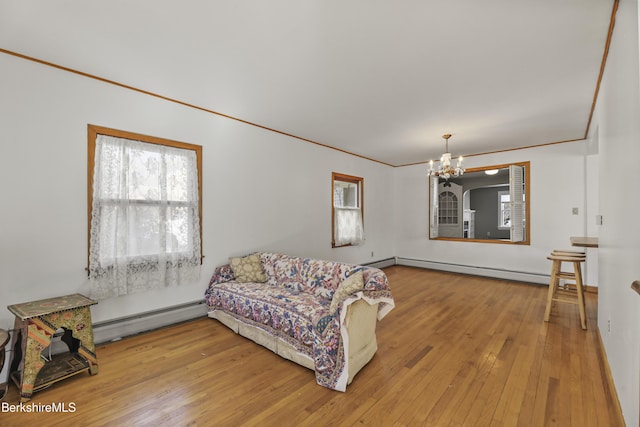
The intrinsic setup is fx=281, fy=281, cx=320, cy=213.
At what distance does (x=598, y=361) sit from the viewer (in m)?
2.43

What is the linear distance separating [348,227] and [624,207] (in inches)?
163

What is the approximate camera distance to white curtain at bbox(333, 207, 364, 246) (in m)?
5.40

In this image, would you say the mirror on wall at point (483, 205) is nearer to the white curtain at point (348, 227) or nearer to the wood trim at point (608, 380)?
the white curtain at point (348, 227)

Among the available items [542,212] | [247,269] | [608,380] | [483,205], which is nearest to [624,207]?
[608,380]

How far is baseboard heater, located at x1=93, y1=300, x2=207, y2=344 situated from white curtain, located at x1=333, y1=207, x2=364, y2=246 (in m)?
2.74

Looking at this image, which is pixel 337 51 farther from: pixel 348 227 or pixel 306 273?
pixel 348 227

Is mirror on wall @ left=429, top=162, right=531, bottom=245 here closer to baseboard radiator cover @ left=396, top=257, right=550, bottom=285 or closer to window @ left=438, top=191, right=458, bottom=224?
window @ left=438, top=191, right=458, bottom=224

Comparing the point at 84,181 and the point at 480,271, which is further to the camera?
the point at 480,271

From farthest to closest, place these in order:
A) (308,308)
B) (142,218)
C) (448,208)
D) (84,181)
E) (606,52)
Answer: (448,208), (142,218), (84,181), (308,308), (606,52)

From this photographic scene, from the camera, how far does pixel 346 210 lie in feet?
18.4

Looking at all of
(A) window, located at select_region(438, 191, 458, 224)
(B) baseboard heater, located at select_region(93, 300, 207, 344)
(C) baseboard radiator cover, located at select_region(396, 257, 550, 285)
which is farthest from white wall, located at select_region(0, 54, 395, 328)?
(A) window, located at select_region(438, 191, 458, 224)

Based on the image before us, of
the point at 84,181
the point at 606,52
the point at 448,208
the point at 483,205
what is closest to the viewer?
the point at 606,52

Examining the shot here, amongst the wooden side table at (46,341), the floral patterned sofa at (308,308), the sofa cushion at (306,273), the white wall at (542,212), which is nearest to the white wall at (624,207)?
the floral patterned sofa at (308,308)

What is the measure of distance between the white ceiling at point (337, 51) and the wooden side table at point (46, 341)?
6.75ft
